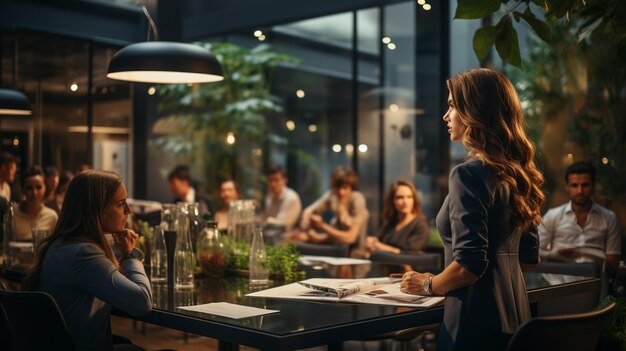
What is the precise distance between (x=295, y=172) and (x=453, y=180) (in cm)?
749

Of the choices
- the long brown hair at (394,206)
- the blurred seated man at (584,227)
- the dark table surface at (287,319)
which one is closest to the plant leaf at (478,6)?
the dark table surface at (287,319)

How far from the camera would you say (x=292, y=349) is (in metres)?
2.30

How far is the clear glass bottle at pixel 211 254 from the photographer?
152 inches

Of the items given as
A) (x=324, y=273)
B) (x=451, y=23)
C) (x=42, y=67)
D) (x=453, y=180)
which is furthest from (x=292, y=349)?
(x=42, y=67)

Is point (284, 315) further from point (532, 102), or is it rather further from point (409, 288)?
point (532, 102)

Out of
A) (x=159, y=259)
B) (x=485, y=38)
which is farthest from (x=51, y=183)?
(x=485, y=38)

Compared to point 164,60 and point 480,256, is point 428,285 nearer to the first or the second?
point 480,256

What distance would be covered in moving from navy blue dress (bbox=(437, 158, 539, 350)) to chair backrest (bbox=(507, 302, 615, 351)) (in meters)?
0.23

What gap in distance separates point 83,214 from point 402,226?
11.5 feet

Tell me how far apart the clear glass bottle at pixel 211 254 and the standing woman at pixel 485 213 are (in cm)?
Answer: 164

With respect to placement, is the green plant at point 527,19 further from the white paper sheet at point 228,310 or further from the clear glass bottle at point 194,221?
the clear glass bottle at point 194,221

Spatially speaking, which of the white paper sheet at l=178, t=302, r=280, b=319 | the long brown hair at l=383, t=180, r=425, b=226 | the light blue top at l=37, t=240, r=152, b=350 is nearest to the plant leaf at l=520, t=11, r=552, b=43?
the white paper sheet at l=178, t=302, r=280, b=319

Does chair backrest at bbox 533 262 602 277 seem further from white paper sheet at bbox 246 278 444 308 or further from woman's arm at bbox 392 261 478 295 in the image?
woman's arm at bbox 392 261 478 295

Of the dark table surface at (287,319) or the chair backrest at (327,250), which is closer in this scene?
the dark table surface at (287,319)
